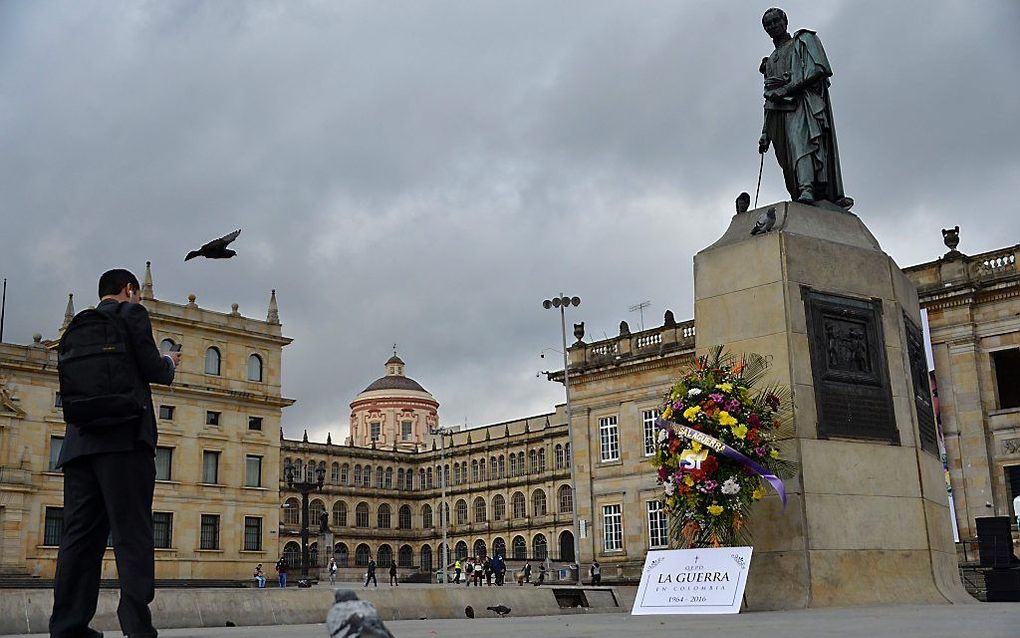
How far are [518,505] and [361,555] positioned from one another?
51.3 feet

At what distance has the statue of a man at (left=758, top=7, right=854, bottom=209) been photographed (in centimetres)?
1050

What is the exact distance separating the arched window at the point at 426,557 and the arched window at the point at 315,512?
1234 centimetres

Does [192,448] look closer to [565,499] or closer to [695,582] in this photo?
[565,499]

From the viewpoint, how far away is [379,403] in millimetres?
103625

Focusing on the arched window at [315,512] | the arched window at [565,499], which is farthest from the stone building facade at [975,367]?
the arched window at [315,512]

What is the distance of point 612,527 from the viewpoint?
146 feet

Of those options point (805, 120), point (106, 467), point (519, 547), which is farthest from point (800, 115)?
point (519, 547)

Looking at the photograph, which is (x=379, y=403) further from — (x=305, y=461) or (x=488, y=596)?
(x=488, y=596)

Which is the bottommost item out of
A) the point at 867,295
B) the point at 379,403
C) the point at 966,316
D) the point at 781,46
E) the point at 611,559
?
the point at 611,559

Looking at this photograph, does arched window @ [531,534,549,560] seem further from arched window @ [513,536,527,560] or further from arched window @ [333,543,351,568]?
arched window @ [333,543,351,568]

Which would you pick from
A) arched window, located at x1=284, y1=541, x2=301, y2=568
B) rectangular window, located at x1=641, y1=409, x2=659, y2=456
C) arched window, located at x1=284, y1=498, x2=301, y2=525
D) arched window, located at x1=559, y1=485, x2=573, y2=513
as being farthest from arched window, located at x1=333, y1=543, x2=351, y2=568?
rectangular window, located at x1=641, y1=409, x2=659, y2=456

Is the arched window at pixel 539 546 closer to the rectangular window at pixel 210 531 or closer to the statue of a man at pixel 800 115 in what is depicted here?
the rectangular window at pixel 210 531

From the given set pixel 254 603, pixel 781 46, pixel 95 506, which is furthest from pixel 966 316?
pixel 95 506

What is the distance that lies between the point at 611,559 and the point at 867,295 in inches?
1381
